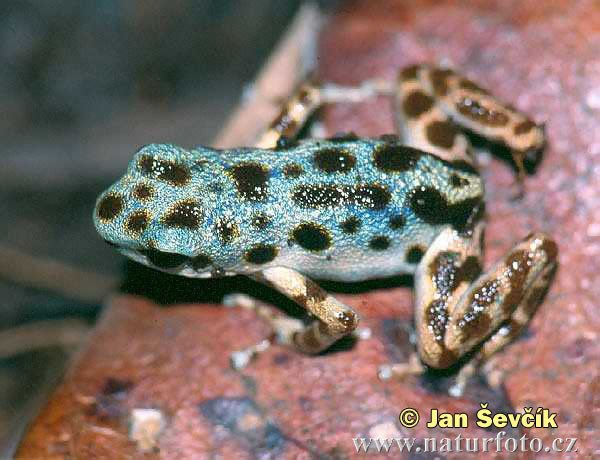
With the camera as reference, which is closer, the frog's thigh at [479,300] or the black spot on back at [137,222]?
the black spot on back at [137,222]

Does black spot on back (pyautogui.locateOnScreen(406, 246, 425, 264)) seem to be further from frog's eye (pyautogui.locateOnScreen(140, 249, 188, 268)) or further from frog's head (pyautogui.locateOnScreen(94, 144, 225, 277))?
frog's eye (pyautogui.locateOnScreen(140, 249, 188, 268))

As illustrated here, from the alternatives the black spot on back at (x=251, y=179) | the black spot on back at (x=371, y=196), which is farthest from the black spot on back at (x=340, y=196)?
the black spot on back at (x=251, y=179)

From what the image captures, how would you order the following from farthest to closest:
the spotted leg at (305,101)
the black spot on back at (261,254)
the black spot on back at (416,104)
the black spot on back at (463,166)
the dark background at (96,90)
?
the dark background at (96,90) → the spotted leg at (305,101) → the black spot on back at (416,104) → the black spot on back at (463,166) → the black spot on back at (261,254)

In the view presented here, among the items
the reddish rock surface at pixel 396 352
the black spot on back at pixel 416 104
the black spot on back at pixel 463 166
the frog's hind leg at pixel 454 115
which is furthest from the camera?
the black spot on back at pixel 416 104

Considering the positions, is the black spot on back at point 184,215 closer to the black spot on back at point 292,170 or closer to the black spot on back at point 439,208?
the black spot on back at point 292,170

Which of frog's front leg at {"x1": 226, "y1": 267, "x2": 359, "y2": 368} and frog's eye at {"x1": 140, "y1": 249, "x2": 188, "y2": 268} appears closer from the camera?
frog's eye at {"x1": 140, "y1": 249, "x2": 188, "y2": 268}

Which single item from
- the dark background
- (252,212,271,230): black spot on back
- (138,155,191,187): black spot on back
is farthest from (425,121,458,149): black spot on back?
the dark background

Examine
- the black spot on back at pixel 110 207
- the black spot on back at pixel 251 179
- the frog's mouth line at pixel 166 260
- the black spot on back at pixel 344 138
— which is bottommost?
the frog's mouth line at pixel 166 260
